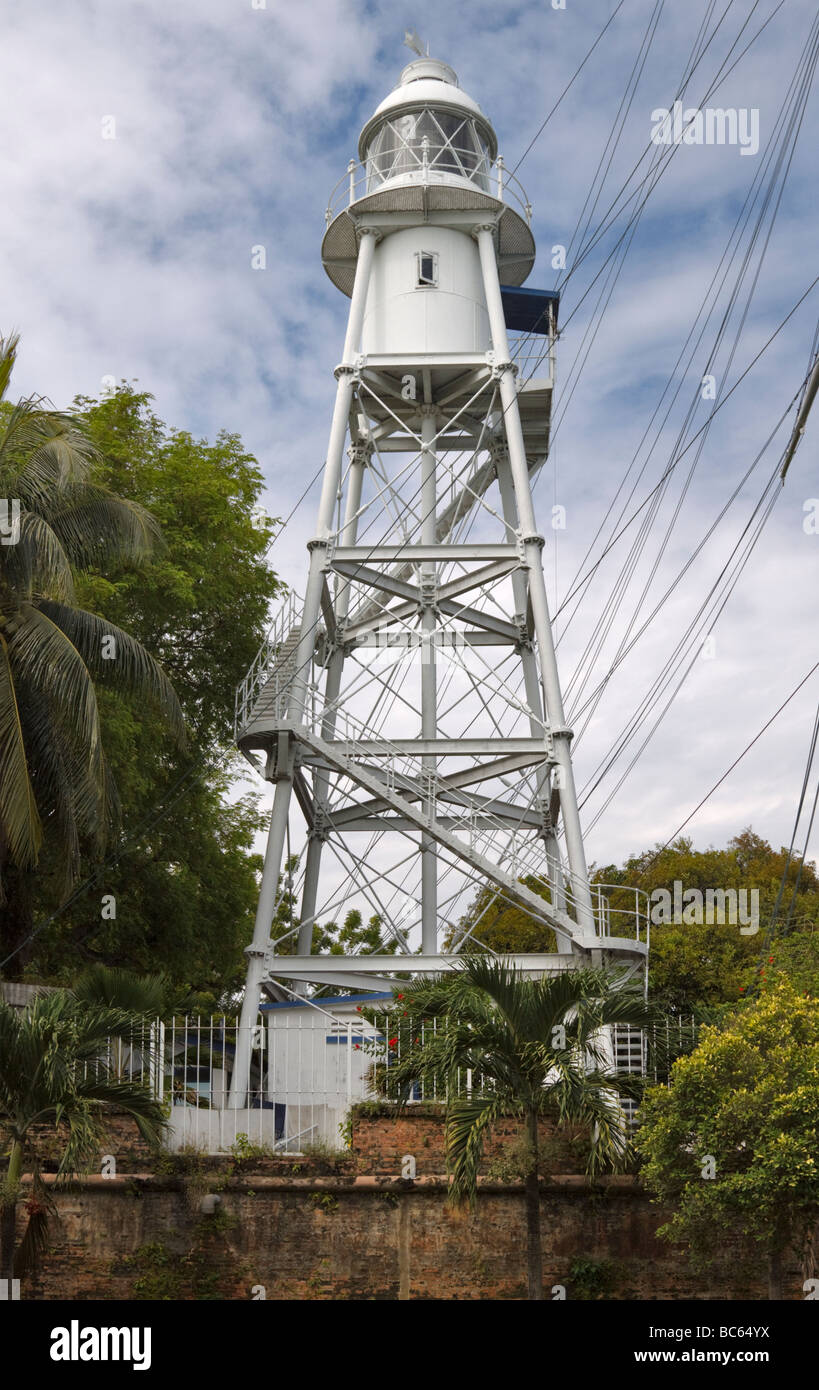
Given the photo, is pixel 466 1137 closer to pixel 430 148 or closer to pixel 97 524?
pixel 97 524

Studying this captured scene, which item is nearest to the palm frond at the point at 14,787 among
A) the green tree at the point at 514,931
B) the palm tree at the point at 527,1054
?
the palm tree at the point at 527,1054

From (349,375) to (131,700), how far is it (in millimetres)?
7342

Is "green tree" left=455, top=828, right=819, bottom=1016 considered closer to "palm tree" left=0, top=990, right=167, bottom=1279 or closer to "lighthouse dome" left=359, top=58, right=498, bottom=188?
"palm tree" left=0, top=990, right=167, bottom=1279

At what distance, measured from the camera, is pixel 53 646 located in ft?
58.5

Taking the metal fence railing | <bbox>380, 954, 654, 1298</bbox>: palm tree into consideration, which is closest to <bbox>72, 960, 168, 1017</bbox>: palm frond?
the metal fence railing

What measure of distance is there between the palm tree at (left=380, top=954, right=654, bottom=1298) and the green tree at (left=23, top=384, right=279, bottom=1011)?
33.7 feet

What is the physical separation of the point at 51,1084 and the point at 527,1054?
14.5 ft

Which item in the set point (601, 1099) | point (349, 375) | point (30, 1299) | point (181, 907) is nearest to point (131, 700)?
point (181, 907)

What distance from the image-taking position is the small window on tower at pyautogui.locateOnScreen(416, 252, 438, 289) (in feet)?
88.1

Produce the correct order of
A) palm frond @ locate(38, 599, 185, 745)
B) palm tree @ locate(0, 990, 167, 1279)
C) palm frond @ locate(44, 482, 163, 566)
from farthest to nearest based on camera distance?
palm frond @ locate(44, 482, 163, 566), palm frond @ locate(38, 599, 185, 745), palm tree @ locate(0, 990, 167, 1279)

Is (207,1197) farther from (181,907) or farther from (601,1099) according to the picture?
(181,907)

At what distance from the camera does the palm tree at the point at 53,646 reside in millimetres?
17656

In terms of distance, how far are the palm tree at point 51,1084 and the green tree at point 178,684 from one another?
29.4 feet

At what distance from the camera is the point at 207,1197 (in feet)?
51.6
